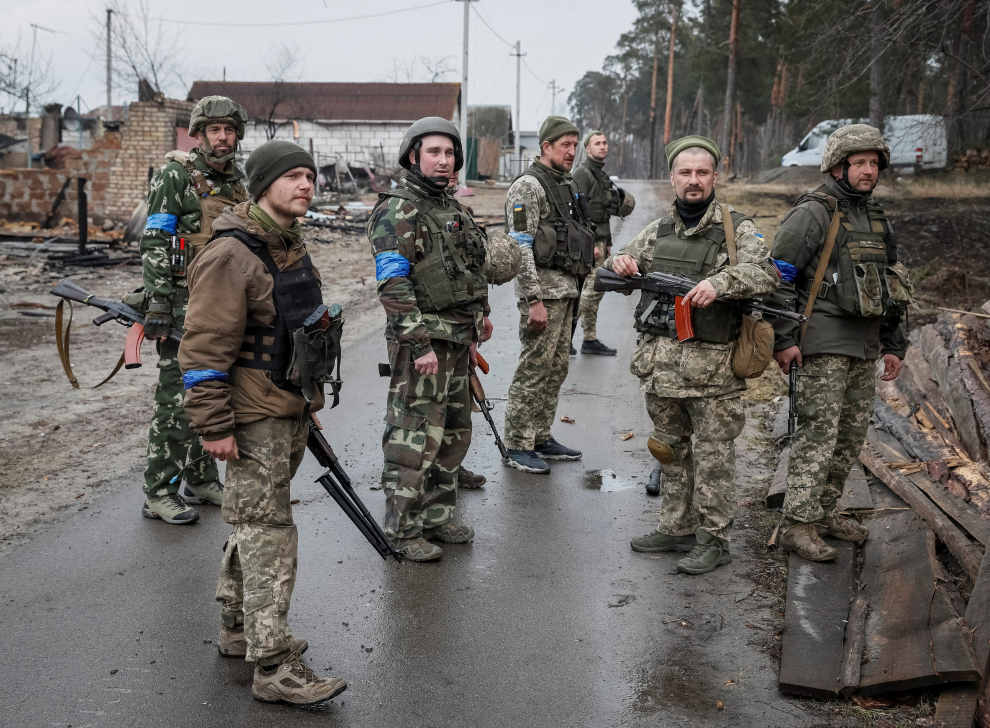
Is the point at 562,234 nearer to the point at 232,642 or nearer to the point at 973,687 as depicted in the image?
the point at 232,642

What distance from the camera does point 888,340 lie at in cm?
484

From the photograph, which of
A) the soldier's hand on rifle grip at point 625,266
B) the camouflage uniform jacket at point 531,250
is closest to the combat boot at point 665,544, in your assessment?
the soldier's hand on rifle grip at point 625,266

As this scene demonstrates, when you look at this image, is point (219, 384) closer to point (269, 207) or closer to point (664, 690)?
point (269, 207)

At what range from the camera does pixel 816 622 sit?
12.9ft

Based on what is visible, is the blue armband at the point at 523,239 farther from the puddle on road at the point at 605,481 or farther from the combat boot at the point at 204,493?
the combat boot at the point at 204,493

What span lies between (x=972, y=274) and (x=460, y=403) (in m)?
10.6

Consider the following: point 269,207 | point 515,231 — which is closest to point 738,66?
point 515,231

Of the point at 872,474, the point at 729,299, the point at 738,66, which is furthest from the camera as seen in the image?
the point at 738,66

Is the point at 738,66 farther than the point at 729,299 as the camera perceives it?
Yes

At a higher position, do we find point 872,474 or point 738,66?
point 738,66

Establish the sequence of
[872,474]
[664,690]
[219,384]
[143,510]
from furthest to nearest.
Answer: [872,474], [143,510], [664,690], [219,384]

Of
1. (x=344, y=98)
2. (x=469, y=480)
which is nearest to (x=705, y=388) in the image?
(x=469, y=480)

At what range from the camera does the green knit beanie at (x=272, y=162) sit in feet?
11.2

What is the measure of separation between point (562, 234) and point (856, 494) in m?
2.60
